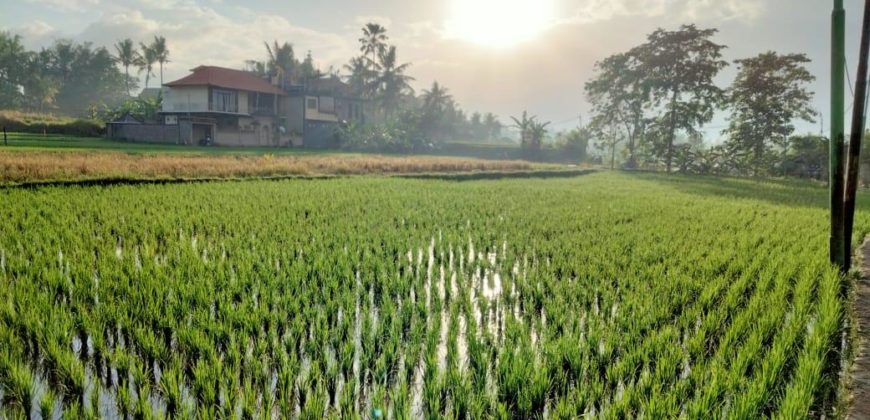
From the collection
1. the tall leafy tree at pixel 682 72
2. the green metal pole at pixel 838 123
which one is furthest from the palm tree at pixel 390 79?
the green metal pole at pixel 838 123

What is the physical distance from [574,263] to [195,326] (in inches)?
165

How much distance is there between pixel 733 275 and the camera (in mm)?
5324

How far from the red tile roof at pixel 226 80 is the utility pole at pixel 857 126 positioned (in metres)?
34.4

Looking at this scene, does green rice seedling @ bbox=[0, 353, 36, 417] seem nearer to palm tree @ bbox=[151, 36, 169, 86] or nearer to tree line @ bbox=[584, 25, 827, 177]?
tree line @ bbox=[584, 25, 827, 177]

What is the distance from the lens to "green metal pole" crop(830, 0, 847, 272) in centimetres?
527

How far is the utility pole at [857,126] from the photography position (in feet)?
16.6

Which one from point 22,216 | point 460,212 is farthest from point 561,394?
point 22,216

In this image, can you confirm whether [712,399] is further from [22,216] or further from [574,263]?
[22,216]

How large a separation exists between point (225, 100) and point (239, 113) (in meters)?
1.26

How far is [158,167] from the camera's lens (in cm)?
1407

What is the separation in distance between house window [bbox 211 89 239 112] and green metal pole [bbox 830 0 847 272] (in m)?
34.6

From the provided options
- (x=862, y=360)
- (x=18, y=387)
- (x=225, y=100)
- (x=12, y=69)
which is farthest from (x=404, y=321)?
(x=12, y=69)

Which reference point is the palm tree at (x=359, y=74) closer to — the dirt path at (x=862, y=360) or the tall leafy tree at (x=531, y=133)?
the tall leafy tree at (x=531, y=133)

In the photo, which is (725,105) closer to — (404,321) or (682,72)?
(682,72)
